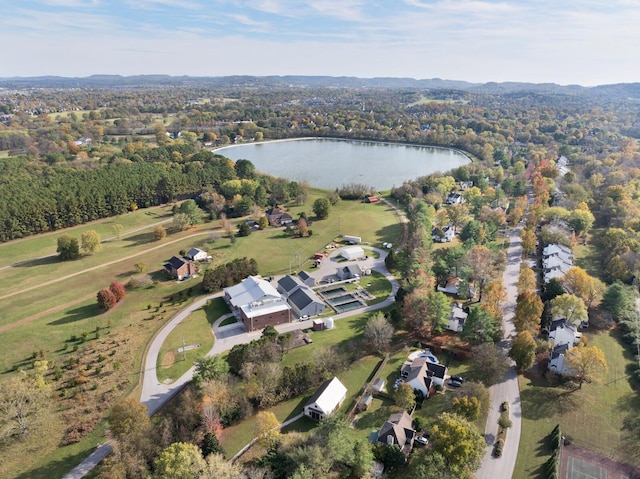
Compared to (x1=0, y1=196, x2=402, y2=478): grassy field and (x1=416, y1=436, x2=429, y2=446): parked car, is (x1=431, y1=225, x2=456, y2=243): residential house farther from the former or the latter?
(x1=416, y1=436, x2=429, y2=446): parked car

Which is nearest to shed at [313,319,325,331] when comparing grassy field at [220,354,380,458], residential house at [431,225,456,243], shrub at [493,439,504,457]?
grassy field at [220,354,380,458]

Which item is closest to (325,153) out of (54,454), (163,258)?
(163,258)

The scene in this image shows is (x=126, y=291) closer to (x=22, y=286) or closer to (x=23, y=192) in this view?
(x=22, y=286)

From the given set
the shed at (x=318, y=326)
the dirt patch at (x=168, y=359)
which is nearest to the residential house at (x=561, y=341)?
the shed at (x=318, y=326)

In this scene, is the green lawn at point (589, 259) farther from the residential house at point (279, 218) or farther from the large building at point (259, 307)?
the residential house at point (279, 218)

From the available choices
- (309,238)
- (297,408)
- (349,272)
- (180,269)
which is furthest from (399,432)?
(309,238)

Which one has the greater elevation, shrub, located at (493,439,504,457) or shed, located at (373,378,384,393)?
shed, located at (373,378,384,393)

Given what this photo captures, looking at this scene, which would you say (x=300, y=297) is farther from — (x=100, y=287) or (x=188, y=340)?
(x=100, y=287)
